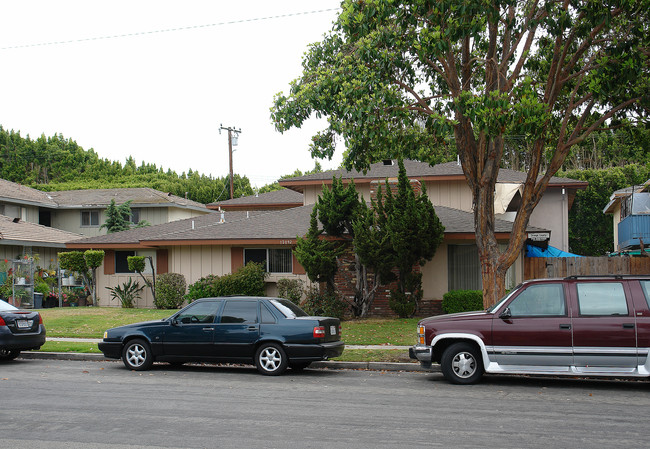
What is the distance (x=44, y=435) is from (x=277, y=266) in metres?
16.6

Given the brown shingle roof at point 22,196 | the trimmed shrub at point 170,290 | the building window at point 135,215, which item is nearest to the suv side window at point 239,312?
the trimmed shrub at point 170,290

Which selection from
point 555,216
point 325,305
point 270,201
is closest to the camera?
point 325,305

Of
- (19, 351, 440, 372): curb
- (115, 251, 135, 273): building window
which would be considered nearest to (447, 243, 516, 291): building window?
(19, 351, 440, 372): curb

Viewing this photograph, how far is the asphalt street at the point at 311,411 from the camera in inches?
284

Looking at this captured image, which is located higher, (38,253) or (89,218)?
(89,218)

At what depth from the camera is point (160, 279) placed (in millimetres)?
24359

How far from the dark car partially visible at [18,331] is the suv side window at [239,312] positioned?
455 centimetres

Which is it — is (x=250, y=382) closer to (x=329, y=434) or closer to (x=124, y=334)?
(x=124, y=334)

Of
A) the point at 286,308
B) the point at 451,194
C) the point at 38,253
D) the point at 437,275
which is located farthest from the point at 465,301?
the point at 38,253

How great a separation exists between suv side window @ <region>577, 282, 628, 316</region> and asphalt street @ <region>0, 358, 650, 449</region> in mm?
1263

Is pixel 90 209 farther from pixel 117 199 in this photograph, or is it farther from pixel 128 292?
pixel 128 292

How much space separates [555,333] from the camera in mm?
10633

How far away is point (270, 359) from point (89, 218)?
33.3 m

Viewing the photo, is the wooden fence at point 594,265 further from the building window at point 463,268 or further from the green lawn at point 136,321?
the green lawn at point 136,321
